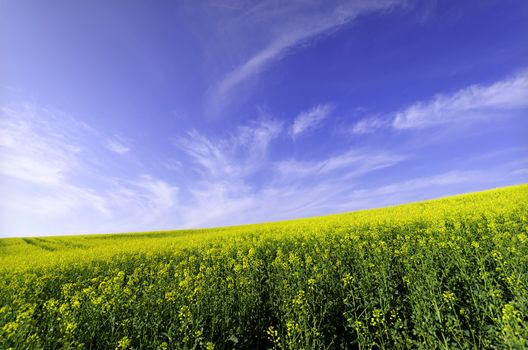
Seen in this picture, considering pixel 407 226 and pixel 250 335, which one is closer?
pixel 250 335

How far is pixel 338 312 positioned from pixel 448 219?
32.5 feet

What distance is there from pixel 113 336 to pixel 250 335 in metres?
2.73

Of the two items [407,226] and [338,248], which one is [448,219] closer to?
[407,226]

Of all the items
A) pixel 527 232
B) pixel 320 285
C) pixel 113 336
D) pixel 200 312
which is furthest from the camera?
pixel 527 232

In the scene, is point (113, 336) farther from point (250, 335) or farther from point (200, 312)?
point (250, 335)

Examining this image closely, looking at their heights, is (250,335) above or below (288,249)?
below

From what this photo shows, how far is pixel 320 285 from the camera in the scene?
6152 millimetres

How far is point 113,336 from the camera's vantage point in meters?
4.87

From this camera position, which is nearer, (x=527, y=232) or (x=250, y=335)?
(x=250, y=335)

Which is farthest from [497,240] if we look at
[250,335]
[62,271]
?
[62,271]

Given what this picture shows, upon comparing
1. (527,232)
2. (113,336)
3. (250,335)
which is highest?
(527,232)

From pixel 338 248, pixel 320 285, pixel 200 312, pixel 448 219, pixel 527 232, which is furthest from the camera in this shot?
pixel 448 219

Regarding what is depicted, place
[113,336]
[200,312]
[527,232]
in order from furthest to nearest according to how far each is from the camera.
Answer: [527,232], [200,312], [113,336]

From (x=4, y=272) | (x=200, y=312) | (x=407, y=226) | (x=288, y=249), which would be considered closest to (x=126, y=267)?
(x=4, y=272)
